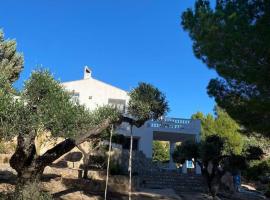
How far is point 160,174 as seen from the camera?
3006 cm

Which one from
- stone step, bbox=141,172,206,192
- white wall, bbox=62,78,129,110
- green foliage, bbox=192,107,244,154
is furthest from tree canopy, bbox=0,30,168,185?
green foliage, bbox=192,107,244,154

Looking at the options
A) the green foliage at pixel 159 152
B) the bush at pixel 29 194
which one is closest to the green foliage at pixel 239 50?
the bush at pixel 29 194

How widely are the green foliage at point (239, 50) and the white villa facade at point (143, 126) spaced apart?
736 inches

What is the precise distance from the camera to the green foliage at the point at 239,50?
13.5 meters

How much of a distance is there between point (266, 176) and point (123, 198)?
2017 centimetres

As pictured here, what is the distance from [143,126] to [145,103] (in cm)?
1877

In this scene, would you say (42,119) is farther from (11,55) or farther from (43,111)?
(11,55)

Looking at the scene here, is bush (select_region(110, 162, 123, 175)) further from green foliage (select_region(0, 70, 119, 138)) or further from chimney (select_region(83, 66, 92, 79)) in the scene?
chimney (select_region(83, 66, 92, 79))

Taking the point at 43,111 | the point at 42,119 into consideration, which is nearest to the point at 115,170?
the point at 43,111

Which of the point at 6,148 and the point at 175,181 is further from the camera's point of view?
the point at 175,181

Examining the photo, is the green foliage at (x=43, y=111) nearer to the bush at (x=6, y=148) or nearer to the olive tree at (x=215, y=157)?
the olive tree at (x=215, y=157)

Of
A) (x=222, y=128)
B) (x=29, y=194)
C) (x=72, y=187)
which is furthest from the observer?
(x=222, y=128)

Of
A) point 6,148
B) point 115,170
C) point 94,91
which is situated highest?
point 94,91

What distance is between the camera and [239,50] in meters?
13.7
